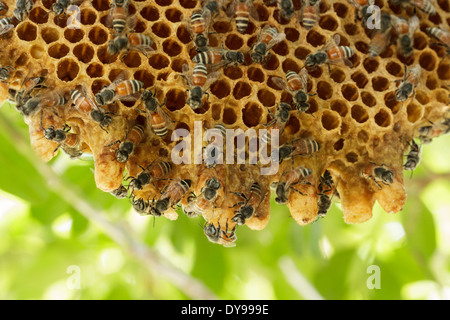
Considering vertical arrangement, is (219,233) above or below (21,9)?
below

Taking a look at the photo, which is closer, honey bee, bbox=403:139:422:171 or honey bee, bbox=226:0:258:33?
honey bee, bbox=226:0:258:33

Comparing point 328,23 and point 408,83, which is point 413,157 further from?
point 328,23

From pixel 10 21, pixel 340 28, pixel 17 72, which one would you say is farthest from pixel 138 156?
pixel 340 28

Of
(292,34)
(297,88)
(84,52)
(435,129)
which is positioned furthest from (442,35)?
(84,52)

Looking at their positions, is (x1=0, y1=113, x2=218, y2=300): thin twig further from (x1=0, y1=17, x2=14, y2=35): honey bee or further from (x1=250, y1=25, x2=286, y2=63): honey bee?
(x1=250, y1=25, x2=286, y2=63): honey bee

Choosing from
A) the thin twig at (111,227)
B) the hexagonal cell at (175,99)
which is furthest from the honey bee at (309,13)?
the thin twig at (111,227)

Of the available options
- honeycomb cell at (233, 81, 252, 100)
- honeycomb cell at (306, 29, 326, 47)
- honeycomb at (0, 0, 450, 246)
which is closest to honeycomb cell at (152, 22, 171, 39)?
honeycomb at (0, 0, 450, 246)

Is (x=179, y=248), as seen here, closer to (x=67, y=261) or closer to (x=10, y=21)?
(x=67, y=261)
